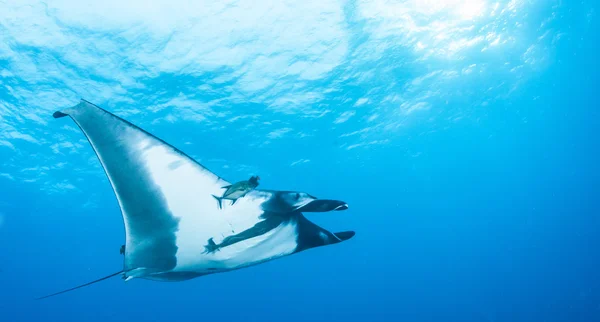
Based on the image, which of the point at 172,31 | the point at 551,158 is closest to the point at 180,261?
the point at 172,31

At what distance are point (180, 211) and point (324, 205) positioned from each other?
1.30 meters

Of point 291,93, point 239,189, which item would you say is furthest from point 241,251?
point 291,93

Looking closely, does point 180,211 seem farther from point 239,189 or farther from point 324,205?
point 324,205

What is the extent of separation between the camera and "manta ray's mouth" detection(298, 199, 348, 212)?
2523mm

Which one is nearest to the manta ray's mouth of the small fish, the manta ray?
the manta ray

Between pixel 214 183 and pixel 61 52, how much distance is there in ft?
31.3

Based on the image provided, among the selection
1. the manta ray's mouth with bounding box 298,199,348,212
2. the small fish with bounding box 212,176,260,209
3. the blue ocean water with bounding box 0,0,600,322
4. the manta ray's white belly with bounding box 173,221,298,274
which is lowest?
the manta ray's white belly with bounding box 173,221,298,274

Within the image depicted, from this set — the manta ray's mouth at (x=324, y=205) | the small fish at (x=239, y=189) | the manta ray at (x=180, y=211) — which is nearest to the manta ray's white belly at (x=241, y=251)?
the manta ray at (x=180, y=211)

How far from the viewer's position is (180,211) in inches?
114

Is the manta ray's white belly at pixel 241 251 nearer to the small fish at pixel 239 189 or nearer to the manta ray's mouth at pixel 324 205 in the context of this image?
the manta ray's mouth at pixel 324 205

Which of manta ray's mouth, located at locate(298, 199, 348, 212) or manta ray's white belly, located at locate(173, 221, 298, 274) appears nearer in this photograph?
manta ray's mouth, located at locate(298, 199, 348, 212)

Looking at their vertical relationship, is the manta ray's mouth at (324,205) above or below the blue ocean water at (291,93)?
below

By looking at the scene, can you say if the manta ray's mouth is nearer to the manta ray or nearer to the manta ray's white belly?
the manta ray

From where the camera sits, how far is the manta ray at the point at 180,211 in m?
2.52
